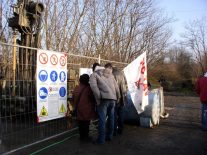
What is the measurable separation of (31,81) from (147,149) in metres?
2.77

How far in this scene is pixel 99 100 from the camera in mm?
6477

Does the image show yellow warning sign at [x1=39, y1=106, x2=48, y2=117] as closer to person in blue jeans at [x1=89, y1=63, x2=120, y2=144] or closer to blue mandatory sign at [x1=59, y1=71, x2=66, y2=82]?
blue mandatory sign at [x1=59, y1=71, x2=66, y2=82]

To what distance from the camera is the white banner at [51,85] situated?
608 cm

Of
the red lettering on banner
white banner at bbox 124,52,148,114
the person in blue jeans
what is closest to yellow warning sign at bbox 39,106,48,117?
the person in blue jeans

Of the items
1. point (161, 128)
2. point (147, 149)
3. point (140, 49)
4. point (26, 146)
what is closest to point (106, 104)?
point (147, 149)

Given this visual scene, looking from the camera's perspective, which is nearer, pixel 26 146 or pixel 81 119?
pixel 26 146

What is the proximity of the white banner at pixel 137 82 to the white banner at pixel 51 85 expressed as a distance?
220 cm

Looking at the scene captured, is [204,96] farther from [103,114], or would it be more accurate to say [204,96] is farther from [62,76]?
[62,76]

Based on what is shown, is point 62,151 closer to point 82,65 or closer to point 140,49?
point 82,65

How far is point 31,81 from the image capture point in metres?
6.18

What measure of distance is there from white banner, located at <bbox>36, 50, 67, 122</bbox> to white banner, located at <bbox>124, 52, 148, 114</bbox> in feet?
7.23

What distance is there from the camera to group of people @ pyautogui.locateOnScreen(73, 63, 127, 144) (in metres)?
6.54

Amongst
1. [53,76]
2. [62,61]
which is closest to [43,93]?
[53,76]

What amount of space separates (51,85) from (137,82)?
9.36 ft
